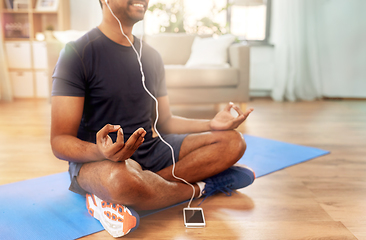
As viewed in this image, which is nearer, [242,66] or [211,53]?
[242,66]

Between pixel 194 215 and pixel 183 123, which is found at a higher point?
pixel 183 123

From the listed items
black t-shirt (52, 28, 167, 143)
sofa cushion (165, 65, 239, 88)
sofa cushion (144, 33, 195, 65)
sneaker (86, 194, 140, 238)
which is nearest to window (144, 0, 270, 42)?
sofa cushion (144, 33, 195, 65)

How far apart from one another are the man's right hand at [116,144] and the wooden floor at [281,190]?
0.27 metres

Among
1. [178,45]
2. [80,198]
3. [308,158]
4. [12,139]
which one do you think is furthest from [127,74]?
[178,45]

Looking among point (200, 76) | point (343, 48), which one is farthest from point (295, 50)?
point (200, 76)

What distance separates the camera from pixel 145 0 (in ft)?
3.45

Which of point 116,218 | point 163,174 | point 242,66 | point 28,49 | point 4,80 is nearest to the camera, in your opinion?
point 116,218

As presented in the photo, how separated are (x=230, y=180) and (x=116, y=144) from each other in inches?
23.4

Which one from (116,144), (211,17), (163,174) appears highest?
(211,17)

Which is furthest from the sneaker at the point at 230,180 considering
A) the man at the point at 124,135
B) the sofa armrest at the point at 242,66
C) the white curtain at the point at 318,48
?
the white curtain at the point at 318,48

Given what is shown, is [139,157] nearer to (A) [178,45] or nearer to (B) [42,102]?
(A) [178,45]

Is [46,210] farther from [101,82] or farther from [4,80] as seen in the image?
[4,80]

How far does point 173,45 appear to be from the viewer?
3436mm

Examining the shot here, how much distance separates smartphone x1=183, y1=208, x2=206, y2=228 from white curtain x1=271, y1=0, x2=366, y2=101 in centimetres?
326
